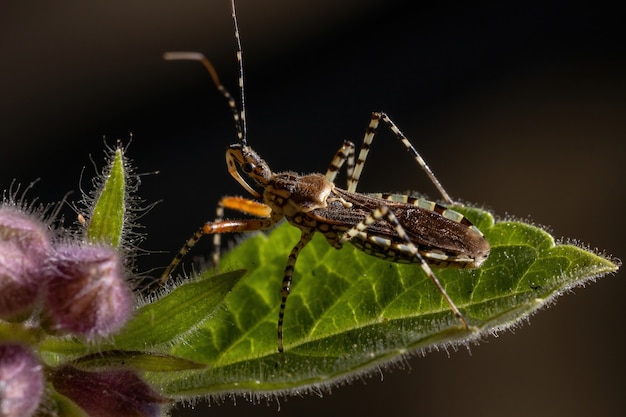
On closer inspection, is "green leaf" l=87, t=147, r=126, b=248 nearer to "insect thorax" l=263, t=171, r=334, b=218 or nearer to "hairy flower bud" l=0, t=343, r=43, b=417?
"hairy flower bud" l=0, t=343, r=43, b=417

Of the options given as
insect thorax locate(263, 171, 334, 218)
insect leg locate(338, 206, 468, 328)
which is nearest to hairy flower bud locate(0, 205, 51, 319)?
insect leg locate(338, 206, 468, 328)

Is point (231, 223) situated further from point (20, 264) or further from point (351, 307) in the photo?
point (20, 264)

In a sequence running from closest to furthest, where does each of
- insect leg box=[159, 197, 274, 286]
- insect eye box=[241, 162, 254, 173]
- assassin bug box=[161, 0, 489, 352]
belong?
assassin bug box=[161, 0, 489, 352] → insect leg box=[159, 197, 274, 286] → insect eye box=[241, 162, 254, 173]

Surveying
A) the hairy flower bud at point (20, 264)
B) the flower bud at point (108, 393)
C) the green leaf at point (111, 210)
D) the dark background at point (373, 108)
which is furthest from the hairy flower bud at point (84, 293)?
the dark background at point (373, 108)

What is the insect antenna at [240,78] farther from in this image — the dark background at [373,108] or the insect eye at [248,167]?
the dark background at [373,108]

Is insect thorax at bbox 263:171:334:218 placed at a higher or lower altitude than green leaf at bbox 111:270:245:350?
lower

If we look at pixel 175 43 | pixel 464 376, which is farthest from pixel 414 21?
pixel 464 376
